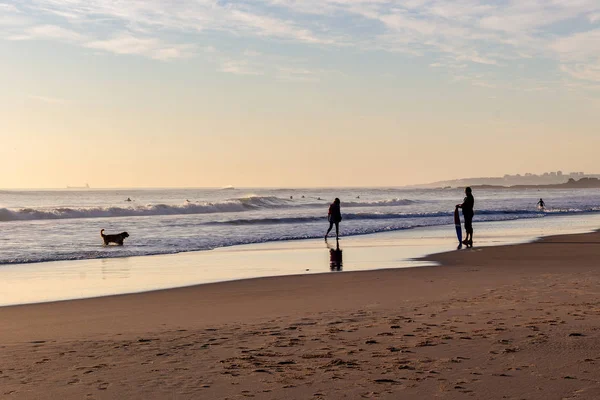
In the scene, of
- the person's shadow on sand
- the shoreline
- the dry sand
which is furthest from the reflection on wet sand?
the person's shadow on sand

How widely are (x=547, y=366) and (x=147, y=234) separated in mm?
27464

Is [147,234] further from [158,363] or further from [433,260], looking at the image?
[158,363]

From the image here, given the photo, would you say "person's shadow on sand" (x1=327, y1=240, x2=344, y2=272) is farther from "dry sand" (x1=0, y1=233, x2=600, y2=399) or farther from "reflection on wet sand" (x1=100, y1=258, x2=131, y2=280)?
"reflection on wet sand" (x1=100, y1=258, x2=131, y2=280)

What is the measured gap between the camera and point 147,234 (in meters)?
32.1

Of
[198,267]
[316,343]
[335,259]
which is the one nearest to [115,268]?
[198,267]

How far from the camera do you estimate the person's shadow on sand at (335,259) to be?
1728 centimetres

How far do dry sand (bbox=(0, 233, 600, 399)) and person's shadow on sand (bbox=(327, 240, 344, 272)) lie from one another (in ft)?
13.9

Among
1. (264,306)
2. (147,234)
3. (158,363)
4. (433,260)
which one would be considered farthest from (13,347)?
(147,234)

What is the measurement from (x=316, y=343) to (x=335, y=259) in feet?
39.6

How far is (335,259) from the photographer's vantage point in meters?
19.6

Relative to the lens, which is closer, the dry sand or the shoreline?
the dry sand

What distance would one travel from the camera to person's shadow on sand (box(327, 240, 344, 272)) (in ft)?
56.7

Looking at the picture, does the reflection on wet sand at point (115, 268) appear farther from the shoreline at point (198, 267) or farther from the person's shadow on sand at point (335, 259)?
the person's shadow on sand at point (335, 259)

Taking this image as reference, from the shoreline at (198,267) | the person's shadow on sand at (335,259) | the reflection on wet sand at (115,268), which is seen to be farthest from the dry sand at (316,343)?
the person's shadow on sand at (335,259)
